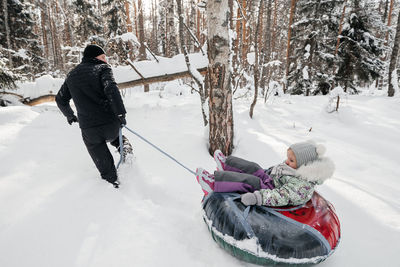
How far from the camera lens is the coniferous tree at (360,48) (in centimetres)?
1092

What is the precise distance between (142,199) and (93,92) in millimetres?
1532

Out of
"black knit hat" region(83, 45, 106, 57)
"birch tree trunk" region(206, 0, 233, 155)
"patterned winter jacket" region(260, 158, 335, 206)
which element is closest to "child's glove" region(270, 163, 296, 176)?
"patterned winter jacket" region(260, 158, 335, 206)

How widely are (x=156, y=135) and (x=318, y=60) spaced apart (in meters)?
11.9

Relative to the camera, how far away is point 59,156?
3598 mm

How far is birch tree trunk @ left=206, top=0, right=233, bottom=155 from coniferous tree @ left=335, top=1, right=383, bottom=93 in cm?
1098

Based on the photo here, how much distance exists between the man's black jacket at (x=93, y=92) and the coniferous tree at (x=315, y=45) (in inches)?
502

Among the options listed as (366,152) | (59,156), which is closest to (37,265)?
(59,156)

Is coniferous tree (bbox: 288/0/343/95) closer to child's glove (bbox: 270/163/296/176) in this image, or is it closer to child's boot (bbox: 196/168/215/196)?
child's glove (bbox: 270/163/296/176)

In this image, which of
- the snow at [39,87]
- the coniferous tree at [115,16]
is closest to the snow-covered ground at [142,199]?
the snow at [39,87]

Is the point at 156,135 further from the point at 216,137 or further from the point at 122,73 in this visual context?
the point at 122,73

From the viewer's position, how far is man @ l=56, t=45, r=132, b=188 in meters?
2.57

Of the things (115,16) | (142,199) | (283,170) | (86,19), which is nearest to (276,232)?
(283,170)

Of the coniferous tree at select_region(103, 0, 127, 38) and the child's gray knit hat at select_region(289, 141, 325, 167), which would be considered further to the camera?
the coniferous tree at select_region(103, 0, 127, 38)

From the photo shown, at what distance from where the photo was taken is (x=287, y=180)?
2104 millimetres
